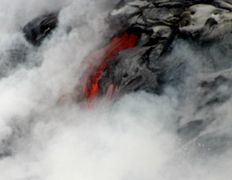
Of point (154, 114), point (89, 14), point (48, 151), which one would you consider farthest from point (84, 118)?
point (89, 14)

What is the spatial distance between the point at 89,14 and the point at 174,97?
5.40 m

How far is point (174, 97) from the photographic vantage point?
16016 millimetres

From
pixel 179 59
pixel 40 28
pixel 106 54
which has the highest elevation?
pixel 40 28

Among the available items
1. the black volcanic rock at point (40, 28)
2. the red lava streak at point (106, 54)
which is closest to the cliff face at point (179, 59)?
the red lava streak at point (106, 54)

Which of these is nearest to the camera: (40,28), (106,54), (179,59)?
(179,59)

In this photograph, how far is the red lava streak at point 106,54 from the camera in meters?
17.9

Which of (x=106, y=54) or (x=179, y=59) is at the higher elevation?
(x=106, y=54)

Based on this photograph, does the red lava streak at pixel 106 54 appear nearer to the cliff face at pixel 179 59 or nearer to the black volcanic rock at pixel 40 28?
the cliff face at pixel 179 59

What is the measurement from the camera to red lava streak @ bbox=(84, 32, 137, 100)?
17.9m

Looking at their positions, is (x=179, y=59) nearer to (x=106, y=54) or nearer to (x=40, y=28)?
(x=106, y=54)

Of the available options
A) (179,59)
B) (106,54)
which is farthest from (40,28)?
(179,59)

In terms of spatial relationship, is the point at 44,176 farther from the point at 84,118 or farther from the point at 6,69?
the point at 6,69

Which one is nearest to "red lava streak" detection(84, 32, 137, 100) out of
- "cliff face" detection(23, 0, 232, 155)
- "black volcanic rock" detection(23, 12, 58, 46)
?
"cliff face" detection(23, 0, 232, 155)

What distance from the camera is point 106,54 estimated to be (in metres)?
18.4
